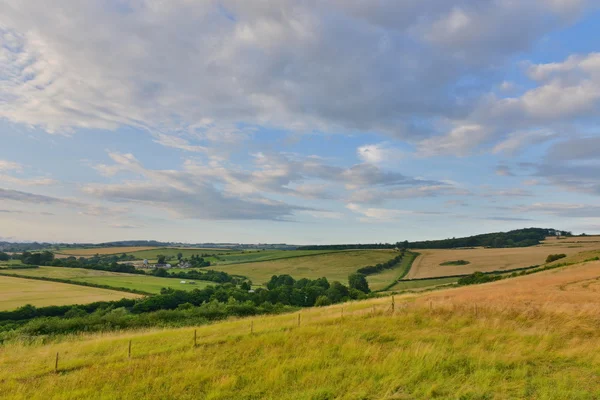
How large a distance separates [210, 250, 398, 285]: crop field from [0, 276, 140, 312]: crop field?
46.9m

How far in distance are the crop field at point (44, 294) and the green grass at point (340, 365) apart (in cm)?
5765

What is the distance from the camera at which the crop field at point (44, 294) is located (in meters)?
63.5

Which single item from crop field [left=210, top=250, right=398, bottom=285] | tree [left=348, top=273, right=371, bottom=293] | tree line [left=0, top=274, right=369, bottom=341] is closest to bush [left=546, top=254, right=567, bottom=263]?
tree [left=348, top=273, right=371, bottom=293]

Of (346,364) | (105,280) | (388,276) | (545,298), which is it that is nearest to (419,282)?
(388,276)

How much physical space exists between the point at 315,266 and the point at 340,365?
123 metres

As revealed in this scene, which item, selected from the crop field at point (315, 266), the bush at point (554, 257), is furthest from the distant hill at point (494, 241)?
the bush at point (554, 257)

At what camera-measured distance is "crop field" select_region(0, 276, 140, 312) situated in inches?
2498

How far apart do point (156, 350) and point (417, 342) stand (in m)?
10.9

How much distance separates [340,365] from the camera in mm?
11633

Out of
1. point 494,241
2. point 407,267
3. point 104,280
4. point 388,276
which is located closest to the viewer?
point 104,280

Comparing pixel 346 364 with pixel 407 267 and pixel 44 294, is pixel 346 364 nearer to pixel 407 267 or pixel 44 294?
pixel 44 294

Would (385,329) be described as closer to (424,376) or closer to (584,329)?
(424,376)

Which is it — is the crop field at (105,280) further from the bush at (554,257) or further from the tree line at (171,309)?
the bush at (554,257)

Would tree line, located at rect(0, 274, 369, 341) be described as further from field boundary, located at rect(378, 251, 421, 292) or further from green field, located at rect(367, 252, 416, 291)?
field boundary, located at rect(378, 251, 421, 292)
